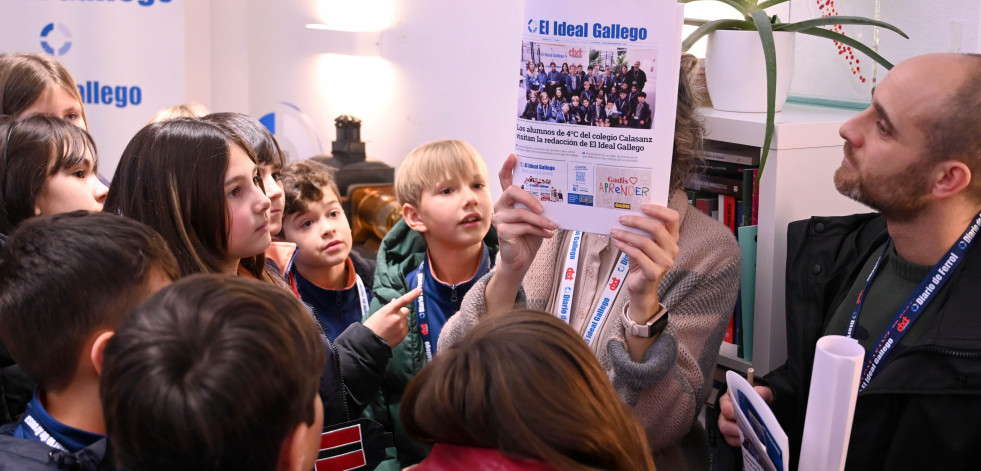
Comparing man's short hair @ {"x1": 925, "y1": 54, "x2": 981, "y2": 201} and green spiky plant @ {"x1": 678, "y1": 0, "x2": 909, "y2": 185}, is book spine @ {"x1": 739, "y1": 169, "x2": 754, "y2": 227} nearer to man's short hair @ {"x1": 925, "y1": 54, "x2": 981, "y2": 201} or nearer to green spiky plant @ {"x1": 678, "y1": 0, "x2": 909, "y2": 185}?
green spiky plant @ {"x1": 678, "y1": 0, "x2": 909, "y2": 185}

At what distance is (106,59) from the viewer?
4.29m

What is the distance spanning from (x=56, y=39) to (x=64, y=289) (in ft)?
11.0

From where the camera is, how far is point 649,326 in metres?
1.79

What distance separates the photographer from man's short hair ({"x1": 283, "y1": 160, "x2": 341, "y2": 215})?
8.77 ft

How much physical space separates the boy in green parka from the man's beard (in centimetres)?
116

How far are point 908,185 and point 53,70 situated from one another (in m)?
2.65

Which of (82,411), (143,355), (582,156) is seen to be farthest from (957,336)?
(82,411)

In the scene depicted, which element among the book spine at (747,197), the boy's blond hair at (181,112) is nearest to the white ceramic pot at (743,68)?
the book spine at (747,197)

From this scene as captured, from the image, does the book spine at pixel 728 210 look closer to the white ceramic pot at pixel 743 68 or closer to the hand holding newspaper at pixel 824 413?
the white ceramic pot at pixel 743 68

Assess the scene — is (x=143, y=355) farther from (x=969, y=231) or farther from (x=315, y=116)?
(x=315, y=116)

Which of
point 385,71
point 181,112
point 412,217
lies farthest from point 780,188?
point 385,71

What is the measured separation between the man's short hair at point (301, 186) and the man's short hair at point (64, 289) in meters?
1.20

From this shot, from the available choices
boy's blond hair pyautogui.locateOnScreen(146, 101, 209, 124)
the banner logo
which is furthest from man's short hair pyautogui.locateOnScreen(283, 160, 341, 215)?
the banner logo

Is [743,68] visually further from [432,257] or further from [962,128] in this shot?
[432,257]
